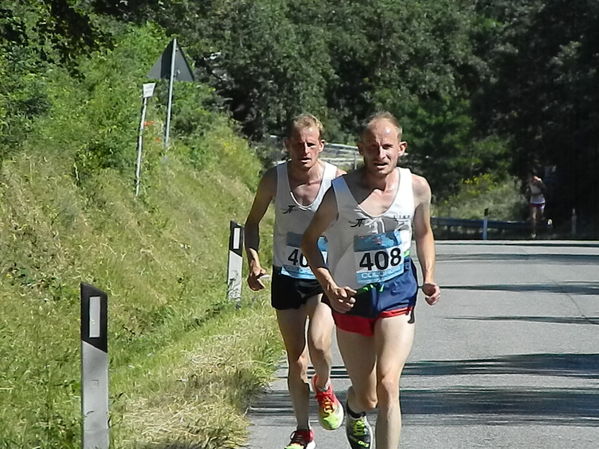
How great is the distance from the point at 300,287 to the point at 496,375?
12.4ft

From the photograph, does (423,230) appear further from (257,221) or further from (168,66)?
(168,66)

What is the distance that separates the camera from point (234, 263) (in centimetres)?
1698

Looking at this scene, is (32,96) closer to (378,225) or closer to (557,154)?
(378,225)

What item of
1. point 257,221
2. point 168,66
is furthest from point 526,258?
point 257,221

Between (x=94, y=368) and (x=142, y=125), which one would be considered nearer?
(x=94, y=368)

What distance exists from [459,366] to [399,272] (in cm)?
528

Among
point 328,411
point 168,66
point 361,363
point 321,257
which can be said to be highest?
point 168,66

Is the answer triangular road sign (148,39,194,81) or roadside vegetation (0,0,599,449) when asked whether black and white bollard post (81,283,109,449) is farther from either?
triangular road sign (148,39,194,81)

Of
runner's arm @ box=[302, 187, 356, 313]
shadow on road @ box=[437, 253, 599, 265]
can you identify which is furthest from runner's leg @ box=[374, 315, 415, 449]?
shadow on road @ box=[437, 253, 599, 265]

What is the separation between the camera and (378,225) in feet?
25.0

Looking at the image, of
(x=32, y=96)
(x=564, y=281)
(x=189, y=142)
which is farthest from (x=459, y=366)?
(x=189, y=142)

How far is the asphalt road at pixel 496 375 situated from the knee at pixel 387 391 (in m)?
1.78

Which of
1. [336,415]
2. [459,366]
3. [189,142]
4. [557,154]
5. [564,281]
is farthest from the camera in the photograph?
[557,154]

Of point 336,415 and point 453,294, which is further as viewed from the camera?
point 453,294
